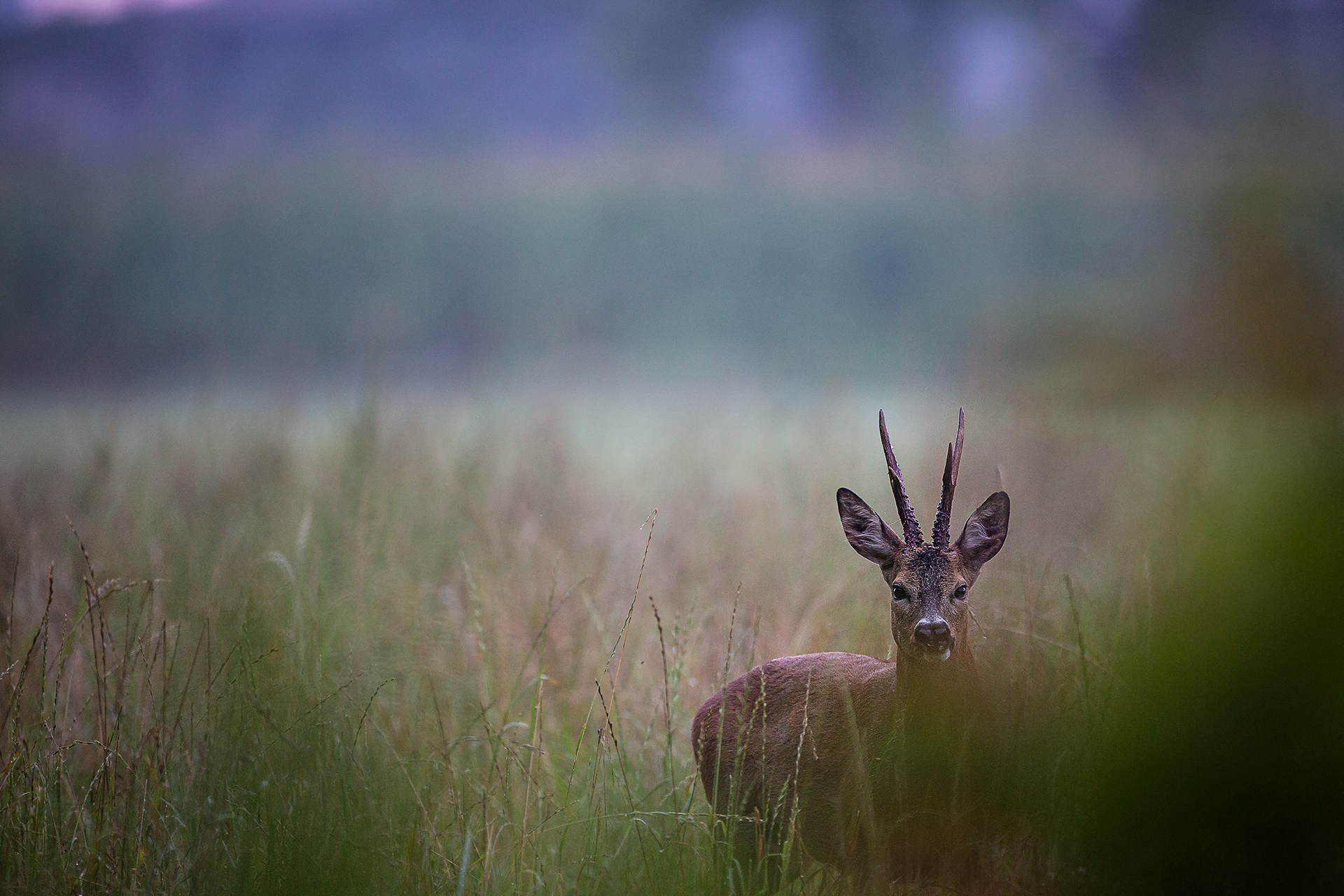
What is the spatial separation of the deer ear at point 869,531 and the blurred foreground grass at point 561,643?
29cm

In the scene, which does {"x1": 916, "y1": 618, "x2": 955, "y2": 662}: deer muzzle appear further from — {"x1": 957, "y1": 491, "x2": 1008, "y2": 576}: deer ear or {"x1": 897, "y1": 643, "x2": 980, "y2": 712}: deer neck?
{"x1": 957, "y1": 491, "x2": 1008, "y2": 576}: deer ear

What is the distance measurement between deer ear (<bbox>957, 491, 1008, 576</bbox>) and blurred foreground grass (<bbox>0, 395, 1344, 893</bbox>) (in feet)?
0.76

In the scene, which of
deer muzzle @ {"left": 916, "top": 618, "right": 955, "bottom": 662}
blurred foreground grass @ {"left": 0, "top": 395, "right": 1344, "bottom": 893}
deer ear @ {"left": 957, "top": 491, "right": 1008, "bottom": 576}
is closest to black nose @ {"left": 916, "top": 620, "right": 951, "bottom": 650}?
deer muzzle @ {"left": 916, "top": 618, "right": 955, "bottom": 662}

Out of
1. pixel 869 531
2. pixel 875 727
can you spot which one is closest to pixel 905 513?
pixel 869 531

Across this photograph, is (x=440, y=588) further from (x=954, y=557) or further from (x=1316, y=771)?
(x=1316, y=771)

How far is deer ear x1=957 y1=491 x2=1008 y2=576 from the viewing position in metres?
1.85

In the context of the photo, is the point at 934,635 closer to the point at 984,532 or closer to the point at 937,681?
the point at 937,681

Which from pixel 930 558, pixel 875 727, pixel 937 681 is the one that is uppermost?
pixel 930 558

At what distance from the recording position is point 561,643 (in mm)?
3697

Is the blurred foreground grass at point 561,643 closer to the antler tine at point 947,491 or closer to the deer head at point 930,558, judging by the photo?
the deer head at point 930,558

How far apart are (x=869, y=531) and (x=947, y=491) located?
0.65 feet

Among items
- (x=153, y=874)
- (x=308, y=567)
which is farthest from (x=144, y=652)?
(x=308, y=567)

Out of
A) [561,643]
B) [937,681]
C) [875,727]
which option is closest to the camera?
[937,681]

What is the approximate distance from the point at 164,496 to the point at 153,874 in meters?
3.50
